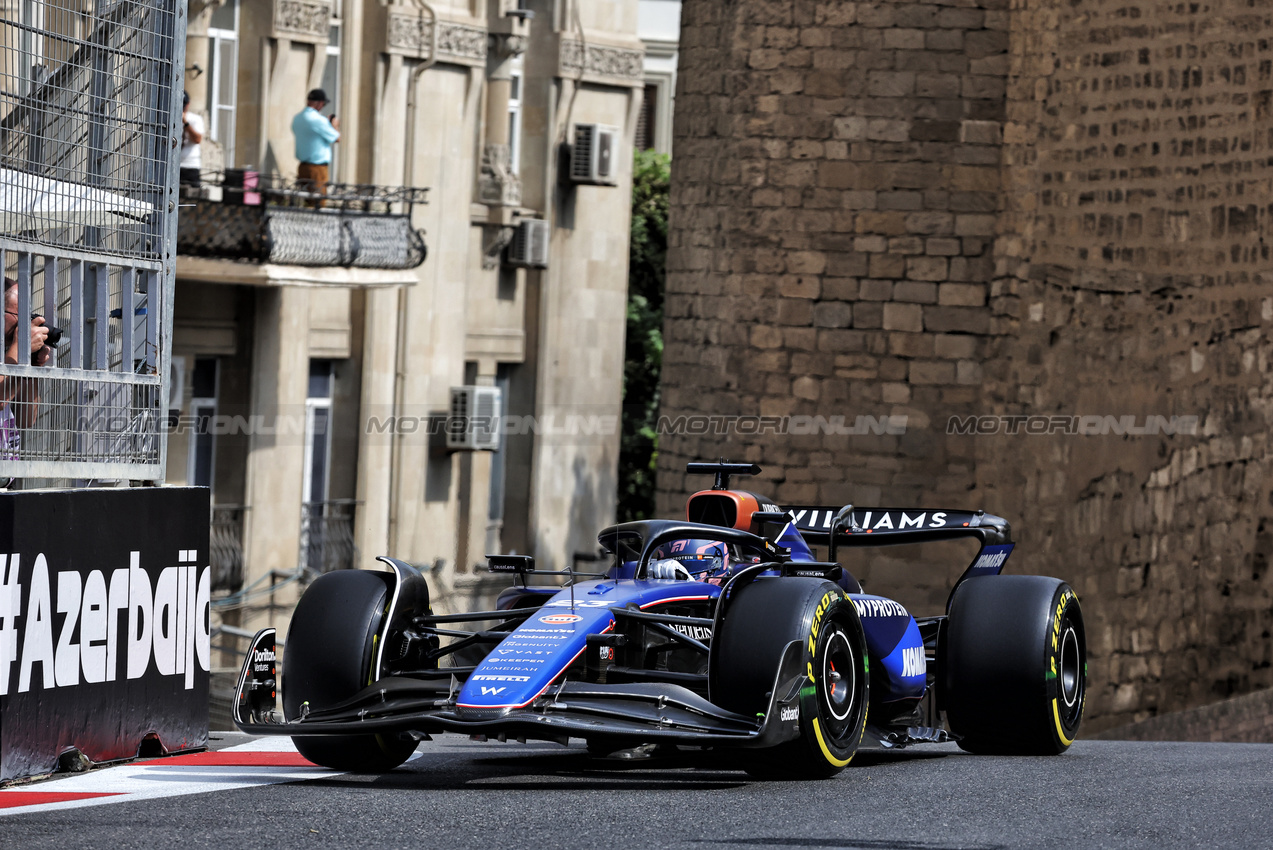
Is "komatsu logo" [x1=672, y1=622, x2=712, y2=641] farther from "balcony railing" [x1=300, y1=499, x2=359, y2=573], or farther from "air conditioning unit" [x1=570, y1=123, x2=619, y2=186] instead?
"air conditioning unit" [x1=570, y1=123, x2=619, y2=186]

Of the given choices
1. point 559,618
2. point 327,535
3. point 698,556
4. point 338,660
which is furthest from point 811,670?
point 327,535

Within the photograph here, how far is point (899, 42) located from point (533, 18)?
1186 cm

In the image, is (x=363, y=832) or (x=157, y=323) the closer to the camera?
(x=363, y=832)

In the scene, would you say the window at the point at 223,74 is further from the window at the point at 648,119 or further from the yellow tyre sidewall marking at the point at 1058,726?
the window at the point at 648,119

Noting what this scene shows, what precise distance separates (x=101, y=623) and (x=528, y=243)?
20.4 metres

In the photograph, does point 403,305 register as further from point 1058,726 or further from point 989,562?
point 1058,726

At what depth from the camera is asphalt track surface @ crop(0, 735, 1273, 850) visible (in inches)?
253

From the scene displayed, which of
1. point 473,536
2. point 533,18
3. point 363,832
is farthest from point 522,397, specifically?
point 363,832

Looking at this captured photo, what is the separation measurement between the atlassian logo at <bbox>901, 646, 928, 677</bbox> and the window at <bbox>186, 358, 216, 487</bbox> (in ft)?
51.1

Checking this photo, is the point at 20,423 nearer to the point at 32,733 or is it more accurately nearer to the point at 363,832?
the point at 32,733

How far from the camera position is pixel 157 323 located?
8.98m

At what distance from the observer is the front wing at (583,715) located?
24.2 ft

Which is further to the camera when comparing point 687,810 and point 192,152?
point 192,152

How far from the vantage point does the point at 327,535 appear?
84.4ft
